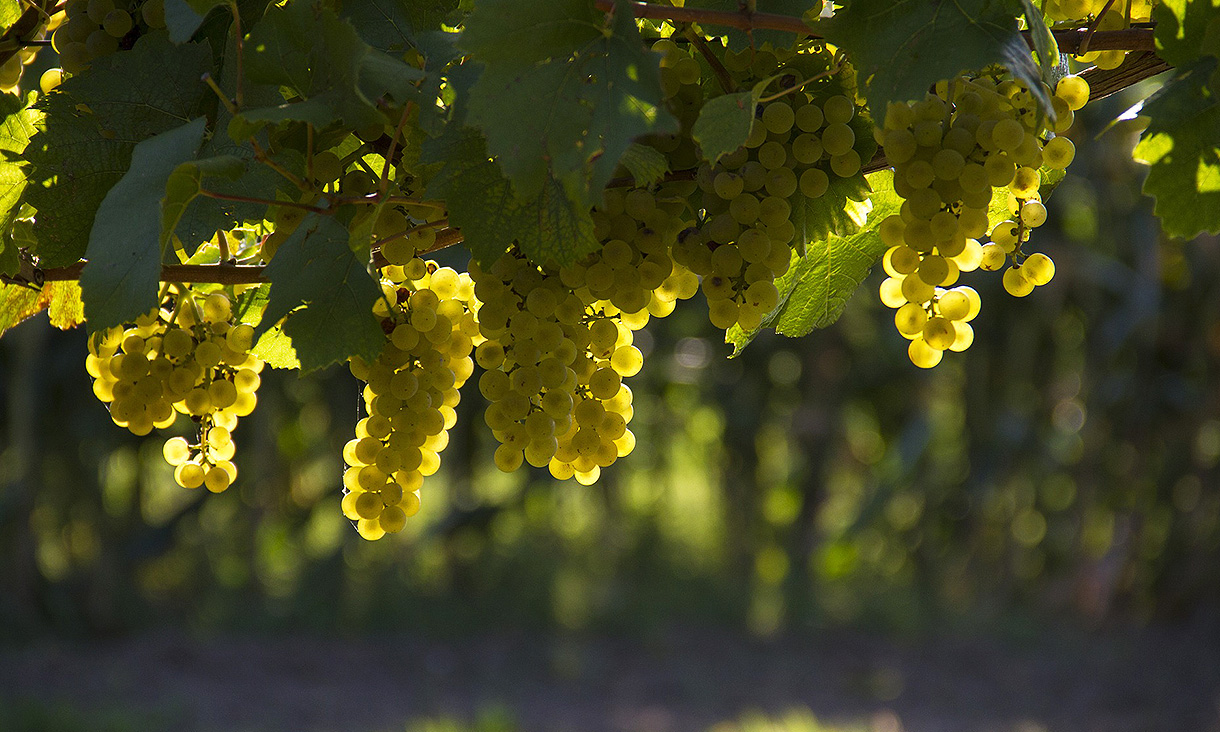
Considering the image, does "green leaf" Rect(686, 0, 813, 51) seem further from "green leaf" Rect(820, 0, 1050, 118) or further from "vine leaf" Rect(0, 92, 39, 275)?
"vine leaf" Rect(0, 92, 39, 275)

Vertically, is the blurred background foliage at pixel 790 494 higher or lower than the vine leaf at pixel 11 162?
lower

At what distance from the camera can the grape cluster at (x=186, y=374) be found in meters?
0.73

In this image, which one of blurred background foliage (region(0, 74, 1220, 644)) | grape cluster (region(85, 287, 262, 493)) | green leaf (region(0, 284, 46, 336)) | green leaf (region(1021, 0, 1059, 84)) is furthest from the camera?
blurred background foliage (region(0, 74, 1220, 644))

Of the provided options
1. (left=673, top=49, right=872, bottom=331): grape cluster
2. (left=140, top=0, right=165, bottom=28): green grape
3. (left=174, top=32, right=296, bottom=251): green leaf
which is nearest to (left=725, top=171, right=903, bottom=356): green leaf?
(left=673, top=49, right=872, bottom=331): grape cluster

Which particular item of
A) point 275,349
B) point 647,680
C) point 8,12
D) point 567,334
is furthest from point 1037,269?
point 647,680

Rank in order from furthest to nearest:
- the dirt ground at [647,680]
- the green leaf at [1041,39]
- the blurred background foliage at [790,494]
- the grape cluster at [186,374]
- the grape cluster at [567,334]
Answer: the blurred background foliage at [790,494] < the dirt ground at [647,680] < the grape cluster at [186,374] < the grape cluster at [567,334] < the green leaf at [1041,39]

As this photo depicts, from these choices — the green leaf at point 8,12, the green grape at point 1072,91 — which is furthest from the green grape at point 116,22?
the green grape at point 1072,91

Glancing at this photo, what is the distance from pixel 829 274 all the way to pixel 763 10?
0.70 ft

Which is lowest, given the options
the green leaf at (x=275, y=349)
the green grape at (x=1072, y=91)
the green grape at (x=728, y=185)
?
the green leaf at (x=275, y=349)

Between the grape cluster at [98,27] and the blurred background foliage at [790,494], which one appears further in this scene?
the blurred background foliage at [790,494]

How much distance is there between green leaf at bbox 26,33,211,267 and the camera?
2.18 ft

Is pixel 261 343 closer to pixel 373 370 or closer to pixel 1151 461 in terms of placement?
pixel 373 370

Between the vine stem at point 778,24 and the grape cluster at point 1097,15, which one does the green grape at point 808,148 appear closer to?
the vine stem at point 778,24

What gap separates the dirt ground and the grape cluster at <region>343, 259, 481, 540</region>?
149 inches
